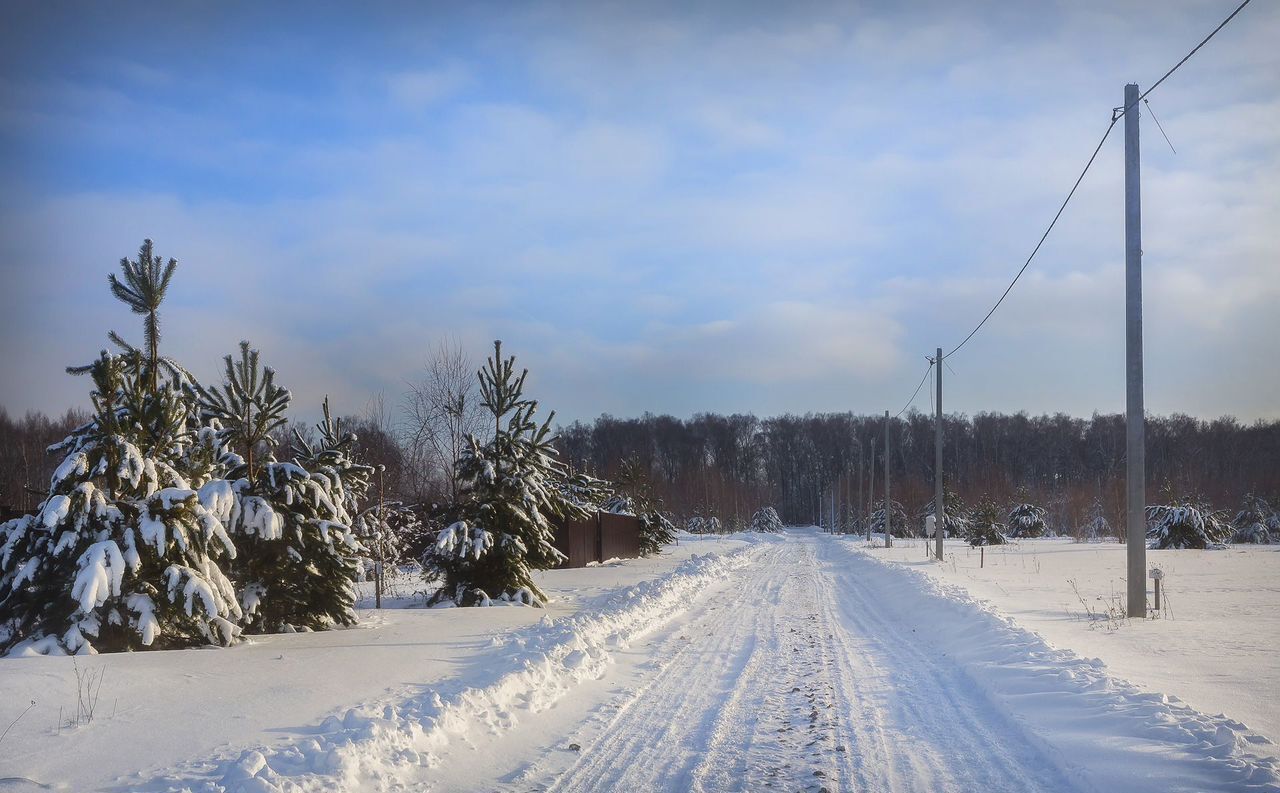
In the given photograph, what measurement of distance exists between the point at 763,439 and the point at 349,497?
118062 mm

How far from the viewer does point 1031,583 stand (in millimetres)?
20953

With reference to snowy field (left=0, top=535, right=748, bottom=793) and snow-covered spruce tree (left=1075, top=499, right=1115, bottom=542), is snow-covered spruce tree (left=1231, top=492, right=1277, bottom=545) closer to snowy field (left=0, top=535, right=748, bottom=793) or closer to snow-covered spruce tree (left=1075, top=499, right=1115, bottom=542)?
snow-covered spruce tree (left=1075, top=499, right=1115, bottom=542)

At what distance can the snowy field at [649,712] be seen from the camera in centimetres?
552

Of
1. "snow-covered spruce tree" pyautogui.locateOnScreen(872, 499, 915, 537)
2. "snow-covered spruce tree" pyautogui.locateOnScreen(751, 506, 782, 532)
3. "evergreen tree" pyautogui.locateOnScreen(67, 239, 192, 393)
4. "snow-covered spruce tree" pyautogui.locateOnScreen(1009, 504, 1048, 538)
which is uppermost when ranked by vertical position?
"evergreen tree" pyautogui.locateOnScreen(67, 239, 192, 393)

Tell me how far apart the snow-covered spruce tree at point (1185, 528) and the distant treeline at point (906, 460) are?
17671 millimetres

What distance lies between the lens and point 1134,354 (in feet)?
44.7

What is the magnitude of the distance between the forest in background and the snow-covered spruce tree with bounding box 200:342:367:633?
11.7 meters

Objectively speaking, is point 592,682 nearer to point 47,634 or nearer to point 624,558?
point 47,634

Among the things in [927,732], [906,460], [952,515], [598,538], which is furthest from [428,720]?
[906,460]

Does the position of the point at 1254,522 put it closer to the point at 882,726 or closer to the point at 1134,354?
the point at 1134,354

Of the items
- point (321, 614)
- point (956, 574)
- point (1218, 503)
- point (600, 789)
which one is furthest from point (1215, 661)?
point (1218, 503)

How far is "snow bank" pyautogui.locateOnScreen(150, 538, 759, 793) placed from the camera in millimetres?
5234

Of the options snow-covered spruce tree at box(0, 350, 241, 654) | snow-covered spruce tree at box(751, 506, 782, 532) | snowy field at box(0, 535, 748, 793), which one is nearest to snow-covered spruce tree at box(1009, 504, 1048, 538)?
snow-covered spruce tree at box(751, 506, 782, 532)

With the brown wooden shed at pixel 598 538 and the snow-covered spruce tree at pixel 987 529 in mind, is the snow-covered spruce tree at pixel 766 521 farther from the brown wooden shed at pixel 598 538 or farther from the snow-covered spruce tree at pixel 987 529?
the brown wooden shed at pixel 598 538
